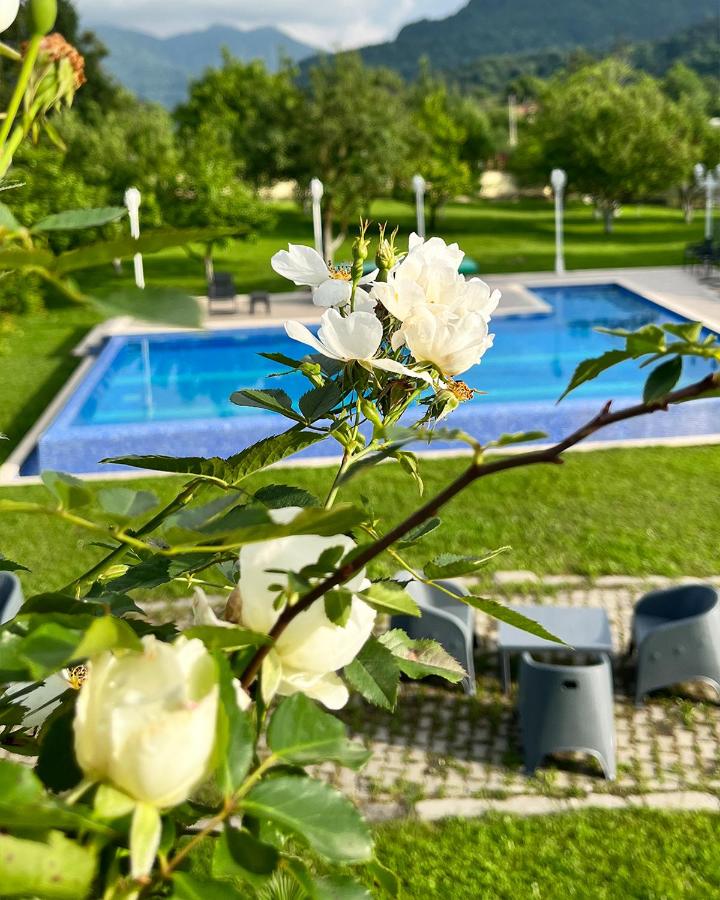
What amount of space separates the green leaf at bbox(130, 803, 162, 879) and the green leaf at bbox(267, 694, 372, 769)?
0.30 feet

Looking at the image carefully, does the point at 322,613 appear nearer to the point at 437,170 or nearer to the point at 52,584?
the point at 52,584

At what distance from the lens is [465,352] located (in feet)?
2.25

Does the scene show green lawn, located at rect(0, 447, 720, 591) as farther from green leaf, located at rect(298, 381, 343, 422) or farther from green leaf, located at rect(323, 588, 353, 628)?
green leaf, located at rect(323, 588, 353, 628)

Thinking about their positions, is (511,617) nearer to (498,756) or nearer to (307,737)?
(307,737)

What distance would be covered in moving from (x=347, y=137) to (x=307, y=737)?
18.1 metres

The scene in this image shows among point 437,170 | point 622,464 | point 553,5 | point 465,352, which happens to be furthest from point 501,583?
point 553,5

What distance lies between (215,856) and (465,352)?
14.6 inches

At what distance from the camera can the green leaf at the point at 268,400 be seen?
773 millimetres

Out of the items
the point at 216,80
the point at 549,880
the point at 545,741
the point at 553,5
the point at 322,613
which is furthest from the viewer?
the point at 553,5

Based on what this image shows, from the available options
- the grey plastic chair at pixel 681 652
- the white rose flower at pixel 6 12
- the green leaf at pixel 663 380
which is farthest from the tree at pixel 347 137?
the green leaf at pixel 663 380

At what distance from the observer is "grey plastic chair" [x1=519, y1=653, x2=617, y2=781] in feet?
12.4

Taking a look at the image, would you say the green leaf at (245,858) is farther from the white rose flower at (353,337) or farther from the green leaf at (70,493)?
the white rose flower at (353,337)

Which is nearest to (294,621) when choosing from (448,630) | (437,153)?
(448,630)

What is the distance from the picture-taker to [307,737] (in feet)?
1.68
